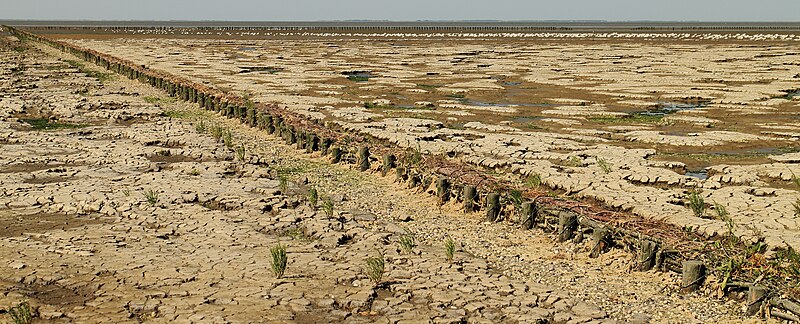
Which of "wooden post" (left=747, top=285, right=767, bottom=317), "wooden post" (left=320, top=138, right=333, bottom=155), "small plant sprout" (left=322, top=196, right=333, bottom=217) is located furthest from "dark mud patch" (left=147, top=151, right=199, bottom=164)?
"wooden post" (left=747, top=285, right=767, bottom=317)

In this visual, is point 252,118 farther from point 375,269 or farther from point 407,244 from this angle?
point 375,269

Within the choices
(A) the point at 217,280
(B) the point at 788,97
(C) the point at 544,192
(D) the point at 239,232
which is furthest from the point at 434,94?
(A) the point at 217,280

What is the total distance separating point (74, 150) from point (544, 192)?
725cm

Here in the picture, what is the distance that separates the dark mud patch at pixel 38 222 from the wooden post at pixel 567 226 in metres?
4.57

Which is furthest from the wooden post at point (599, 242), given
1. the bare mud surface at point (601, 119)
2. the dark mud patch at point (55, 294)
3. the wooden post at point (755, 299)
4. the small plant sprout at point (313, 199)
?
the dark mud patch at point (55, 294)

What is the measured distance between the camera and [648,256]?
6.71 meters

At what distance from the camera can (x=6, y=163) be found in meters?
11.0

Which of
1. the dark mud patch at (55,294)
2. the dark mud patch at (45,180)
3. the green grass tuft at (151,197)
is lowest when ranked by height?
the dark mud patch at (55,294)

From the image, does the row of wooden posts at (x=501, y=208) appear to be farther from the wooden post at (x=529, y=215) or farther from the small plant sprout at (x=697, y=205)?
the small plant sprout at (x=697, y=205)

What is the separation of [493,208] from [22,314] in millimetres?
A: 4684

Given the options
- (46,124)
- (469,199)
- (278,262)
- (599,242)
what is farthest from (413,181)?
(46,124)

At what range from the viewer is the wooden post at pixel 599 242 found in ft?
23.5

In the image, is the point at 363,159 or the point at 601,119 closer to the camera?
the point at 363,159

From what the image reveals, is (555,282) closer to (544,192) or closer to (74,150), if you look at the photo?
(544,192)
